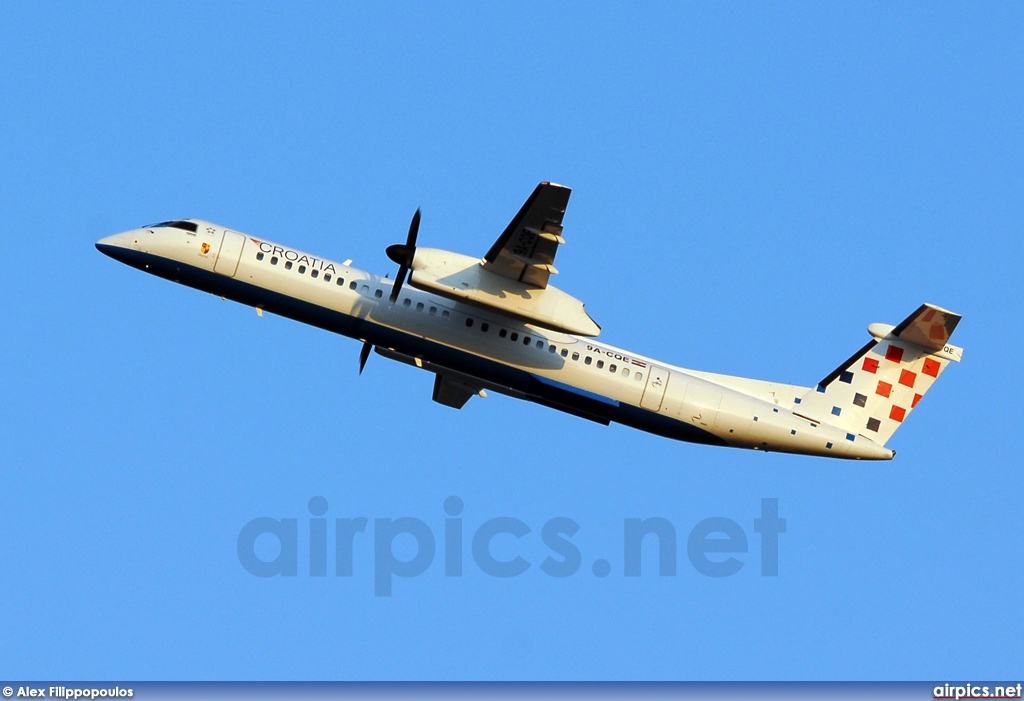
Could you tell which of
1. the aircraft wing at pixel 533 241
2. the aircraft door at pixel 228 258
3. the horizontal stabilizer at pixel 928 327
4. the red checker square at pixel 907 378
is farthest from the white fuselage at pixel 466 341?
the horizontal stabilizer at pixel 928 327

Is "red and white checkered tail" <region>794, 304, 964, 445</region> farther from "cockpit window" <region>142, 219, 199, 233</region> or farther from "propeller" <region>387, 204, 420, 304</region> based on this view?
"cockpit window" <region>142, 219, 199, 233</region>

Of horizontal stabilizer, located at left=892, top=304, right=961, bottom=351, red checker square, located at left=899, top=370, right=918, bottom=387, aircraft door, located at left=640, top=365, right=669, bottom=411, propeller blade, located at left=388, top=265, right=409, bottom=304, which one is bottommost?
aircraft door, located at left=640, top=365, right=669, bottom=411

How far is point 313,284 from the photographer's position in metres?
28.1

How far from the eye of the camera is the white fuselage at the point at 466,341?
2798 centimetres

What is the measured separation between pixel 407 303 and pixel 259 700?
925 cm

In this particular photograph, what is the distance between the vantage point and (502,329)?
28031 millimetres

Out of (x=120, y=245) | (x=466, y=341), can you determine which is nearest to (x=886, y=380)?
(x=466, y=341)

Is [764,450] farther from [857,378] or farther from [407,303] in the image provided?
[407,303]

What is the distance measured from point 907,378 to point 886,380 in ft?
1.66

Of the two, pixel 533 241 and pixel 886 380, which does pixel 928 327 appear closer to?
pixel 886 380

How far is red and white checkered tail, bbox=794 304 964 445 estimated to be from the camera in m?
30.0

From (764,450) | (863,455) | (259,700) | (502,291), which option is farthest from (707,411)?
(259,700)

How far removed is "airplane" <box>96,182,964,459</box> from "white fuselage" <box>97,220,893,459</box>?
1.1 inches

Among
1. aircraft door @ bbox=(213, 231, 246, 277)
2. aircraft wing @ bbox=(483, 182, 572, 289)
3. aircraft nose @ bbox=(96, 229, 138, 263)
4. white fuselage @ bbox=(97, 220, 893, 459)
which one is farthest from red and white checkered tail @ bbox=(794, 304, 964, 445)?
aircraft nose @ bbox=(96, 229, 138, 263)
